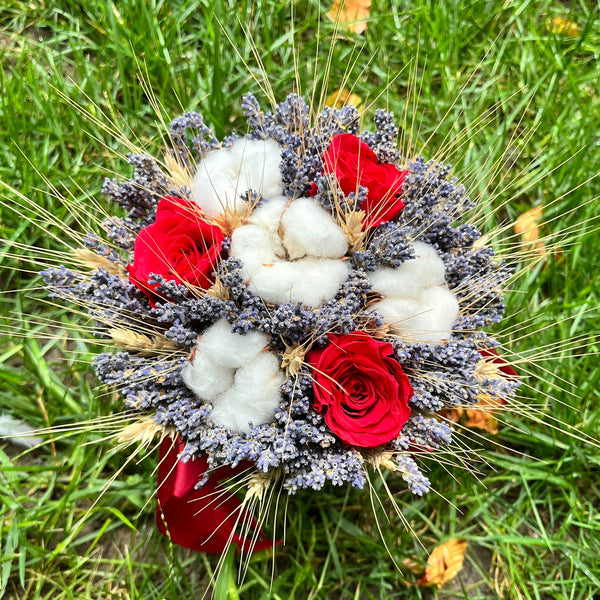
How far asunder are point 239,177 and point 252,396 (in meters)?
0.36

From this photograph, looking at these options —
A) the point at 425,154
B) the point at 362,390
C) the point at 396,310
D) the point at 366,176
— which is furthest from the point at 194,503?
the point at 425,154

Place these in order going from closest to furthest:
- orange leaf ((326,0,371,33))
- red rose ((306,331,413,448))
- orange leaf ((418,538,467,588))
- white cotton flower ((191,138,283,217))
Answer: red rose ((306,331,413,448)) → white cotton flower ((191,138,283,217)) → orange leaf ((418,538,467,588)) → orange leaf ((326,0,371,33))

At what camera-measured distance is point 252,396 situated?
0.83 metres

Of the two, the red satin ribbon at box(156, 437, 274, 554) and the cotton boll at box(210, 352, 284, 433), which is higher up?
the cotton boll at box(210, 352, 284, 433)

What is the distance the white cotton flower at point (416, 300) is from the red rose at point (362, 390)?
0.07 meters

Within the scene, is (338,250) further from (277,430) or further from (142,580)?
(142,580)

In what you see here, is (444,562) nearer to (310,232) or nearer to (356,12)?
(310,232)

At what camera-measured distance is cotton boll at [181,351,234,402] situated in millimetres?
839

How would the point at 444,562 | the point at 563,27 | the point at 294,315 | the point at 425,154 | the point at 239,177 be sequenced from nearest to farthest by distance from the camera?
1. the point at 294,315
2. the point at 239,177
3. the point at 444,562
4. the point at 425,154
5. the point at 563,27

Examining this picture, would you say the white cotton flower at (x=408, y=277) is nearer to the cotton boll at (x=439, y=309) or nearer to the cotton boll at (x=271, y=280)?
the cotton boll at (x=439, y=309)

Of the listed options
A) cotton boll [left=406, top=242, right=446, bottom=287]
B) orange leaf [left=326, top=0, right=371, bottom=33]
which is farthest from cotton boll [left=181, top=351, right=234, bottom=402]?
orange leaf [left=326, top=0, right=371, bottom=33]

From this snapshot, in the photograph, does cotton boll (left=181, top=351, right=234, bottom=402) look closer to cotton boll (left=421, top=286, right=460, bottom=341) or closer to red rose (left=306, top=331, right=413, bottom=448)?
red rose (left=306, top=331, right=413, bottom=448)

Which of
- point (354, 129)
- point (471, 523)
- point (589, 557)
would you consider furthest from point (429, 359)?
point (589, 557)

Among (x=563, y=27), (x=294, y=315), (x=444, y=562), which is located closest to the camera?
(x=294, y=315)
